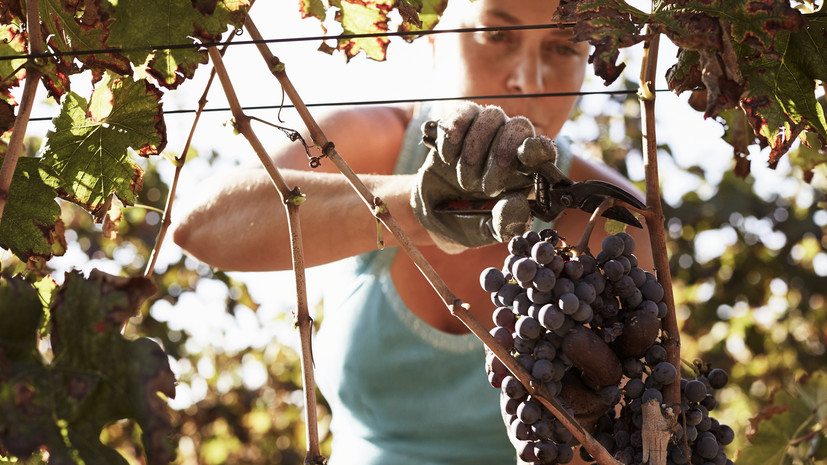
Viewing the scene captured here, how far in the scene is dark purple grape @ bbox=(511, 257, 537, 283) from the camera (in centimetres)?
74

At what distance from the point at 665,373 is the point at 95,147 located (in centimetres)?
64

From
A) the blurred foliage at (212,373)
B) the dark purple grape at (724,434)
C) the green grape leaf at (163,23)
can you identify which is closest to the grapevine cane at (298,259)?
the green grape leaf at (163,23)

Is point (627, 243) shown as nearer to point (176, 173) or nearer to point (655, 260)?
point (655, 260)

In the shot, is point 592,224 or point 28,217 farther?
point 28,217

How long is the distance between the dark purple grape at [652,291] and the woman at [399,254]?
65 cm

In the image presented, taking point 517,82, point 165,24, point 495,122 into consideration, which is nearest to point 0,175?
point 165,24

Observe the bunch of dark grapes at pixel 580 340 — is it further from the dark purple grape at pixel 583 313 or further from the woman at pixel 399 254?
the woman at pixel 399 254

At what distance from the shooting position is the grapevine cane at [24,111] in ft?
2.55

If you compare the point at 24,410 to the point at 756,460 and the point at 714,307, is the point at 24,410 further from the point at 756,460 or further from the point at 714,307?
the point at 714,307

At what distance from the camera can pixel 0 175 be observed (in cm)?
78

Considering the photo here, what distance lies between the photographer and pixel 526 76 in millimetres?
1518

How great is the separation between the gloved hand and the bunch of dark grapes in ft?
0.34

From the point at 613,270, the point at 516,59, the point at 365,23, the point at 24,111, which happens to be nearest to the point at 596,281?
the point at 613,270

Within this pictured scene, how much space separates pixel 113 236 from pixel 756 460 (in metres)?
1.02
